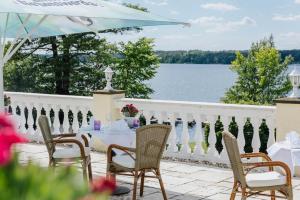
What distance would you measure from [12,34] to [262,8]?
68.1 metres

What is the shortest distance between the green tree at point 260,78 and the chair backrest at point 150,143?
33514 millimetres

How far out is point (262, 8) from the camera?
7256 centimetres

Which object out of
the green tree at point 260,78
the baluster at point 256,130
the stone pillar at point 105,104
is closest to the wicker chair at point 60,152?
the stone pillar at point 105,104

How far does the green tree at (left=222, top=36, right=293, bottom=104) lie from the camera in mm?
38938

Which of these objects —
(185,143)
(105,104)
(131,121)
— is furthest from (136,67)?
(131,121)

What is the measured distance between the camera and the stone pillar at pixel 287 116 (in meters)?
6.51

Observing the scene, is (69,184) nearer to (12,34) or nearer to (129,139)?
(129,139)

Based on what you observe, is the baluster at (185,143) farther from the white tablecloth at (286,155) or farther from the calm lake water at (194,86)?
the calm lake water at (194,86)

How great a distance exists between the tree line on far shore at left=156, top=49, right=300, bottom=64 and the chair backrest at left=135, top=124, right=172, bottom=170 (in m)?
26.6

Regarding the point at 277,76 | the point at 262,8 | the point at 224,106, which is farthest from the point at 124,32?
the point at 262,8

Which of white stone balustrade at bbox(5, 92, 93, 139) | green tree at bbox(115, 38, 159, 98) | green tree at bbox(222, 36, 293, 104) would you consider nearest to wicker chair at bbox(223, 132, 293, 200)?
white stone balustrade at bbox(5, 92, 93, 139)

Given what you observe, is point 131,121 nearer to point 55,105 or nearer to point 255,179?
point 255,179

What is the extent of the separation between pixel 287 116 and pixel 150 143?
2.28 meters

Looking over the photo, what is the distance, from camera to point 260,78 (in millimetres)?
39594
